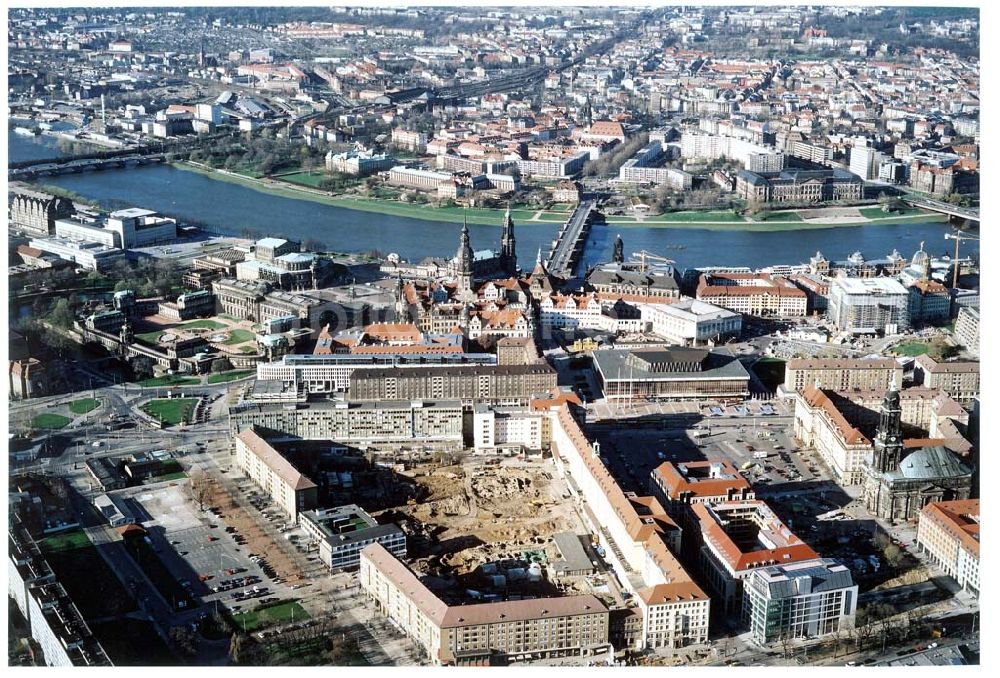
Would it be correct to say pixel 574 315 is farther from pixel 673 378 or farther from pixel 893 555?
pixel 893 555

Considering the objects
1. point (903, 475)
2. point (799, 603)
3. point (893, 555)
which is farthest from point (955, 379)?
point (799, 603)

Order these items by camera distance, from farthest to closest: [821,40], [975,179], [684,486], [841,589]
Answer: [821,40] < [975,179] < [684,486] < [841,589]

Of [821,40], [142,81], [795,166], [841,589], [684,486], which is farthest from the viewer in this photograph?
[821,40]

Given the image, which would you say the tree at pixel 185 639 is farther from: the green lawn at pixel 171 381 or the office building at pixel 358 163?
the office building at pixel 358 163

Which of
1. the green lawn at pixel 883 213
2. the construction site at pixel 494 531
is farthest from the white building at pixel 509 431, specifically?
the green lawn at pixel 883 213

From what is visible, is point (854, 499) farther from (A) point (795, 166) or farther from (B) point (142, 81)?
(B) point (142, 81)

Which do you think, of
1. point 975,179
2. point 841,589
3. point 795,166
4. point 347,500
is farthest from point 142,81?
point 841,589
